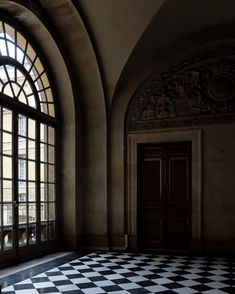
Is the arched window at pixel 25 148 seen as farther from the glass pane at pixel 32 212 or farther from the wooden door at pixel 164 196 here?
the wooden door at pixel 164 196

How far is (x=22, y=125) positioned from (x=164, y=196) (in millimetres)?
3163

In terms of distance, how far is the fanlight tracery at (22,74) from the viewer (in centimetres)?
559

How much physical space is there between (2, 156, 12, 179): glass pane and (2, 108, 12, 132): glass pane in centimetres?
47

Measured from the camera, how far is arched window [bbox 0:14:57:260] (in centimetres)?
548

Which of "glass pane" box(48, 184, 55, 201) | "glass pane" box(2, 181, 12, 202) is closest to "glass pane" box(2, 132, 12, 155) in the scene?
"glass pane" box(2, 181, 12, 202)

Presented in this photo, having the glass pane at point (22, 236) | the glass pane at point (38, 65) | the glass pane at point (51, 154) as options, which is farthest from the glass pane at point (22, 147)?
the glass pane at point (38, 65)

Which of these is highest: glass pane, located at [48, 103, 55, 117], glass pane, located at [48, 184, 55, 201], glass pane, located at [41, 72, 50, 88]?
glass pane, located at [41, 72, 50, 88]

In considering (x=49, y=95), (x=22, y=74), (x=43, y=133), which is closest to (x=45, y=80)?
(x=49, y=95)

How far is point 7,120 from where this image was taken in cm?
558

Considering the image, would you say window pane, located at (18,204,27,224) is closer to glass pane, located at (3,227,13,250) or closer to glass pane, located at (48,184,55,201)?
glass pane, located at (3,227,13,250)

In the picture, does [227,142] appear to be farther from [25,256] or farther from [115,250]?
[25,256]

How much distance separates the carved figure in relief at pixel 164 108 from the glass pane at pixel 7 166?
3.17 m

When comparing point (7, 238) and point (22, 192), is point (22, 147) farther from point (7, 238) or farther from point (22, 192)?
point (7, 238)

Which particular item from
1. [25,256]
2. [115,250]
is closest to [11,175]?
[25,256]
